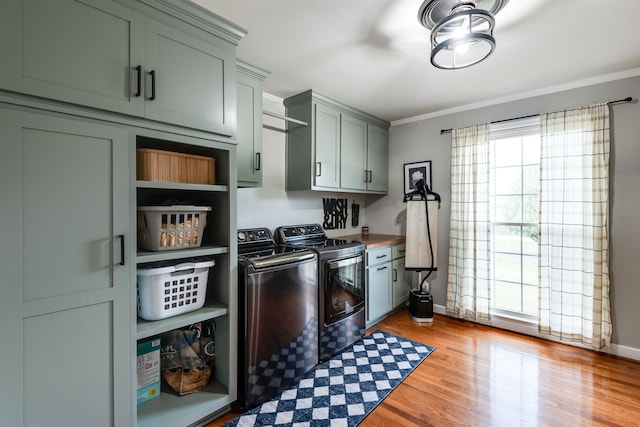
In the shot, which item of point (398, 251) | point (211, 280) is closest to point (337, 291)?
point (211, 280)

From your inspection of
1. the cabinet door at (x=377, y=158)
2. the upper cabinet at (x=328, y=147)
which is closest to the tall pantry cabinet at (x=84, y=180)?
the upper cabinet at (x=328, y=147)

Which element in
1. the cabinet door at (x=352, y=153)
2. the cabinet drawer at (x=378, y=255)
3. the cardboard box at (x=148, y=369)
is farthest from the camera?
the cabinet door at (x=352, y=153)

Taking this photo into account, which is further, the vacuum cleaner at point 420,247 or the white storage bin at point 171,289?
the vacuum cleaner at point 420,247

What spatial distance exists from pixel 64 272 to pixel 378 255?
258cm

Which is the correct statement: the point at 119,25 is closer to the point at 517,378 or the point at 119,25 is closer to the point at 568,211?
the point at 517,378

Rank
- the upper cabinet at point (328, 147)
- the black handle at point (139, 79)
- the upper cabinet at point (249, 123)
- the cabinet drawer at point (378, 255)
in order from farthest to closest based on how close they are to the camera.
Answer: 1. the cabinet drawer at point (378, 255)
2. the upper cabinet at point (328, 147)
3. the upper cabinet at point (249, 123)
4. the black handle at point (139, 79)

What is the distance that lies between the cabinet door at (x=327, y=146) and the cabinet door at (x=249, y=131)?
0.69 m

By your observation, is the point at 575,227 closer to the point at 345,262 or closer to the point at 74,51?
the point at 345,262

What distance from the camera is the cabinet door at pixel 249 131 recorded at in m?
2.26

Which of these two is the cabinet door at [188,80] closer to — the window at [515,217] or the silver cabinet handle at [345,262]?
the silver cabinet handle at [345,262]

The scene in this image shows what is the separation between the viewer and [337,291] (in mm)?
2539

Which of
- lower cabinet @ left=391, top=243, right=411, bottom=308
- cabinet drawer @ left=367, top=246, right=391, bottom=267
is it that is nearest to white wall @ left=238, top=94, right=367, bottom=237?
cabinet drawer @ left=367, top=246, right=391, bottom=267

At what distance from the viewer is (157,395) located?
69.8 inches

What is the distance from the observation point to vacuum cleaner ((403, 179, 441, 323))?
3260mm
